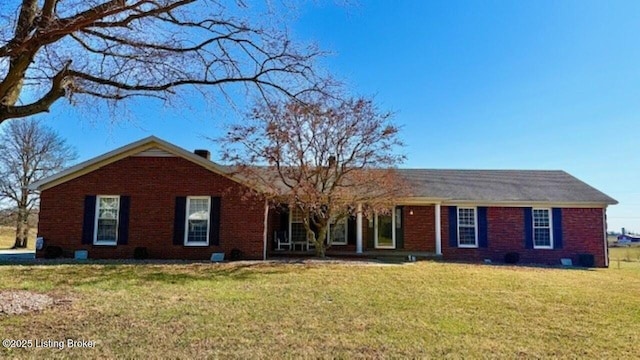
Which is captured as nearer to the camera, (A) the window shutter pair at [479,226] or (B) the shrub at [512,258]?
(B) the shrub at [512,258]

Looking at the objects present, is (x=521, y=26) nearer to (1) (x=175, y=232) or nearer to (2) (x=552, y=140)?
(2) (x=552, y=140)

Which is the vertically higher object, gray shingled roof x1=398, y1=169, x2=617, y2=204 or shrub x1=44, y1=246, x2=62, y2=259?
gray shingled roof x1=398, y1=169, x2=617, y2=204

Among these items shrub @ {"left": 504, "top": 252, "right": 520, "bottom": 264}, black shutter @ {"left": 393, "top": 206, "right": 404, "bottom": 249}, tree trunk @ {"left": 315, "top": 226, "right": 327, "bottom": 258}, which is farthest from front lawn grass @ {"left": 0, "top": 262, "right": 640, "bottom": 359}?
black shutter @ {"left": 393, "top": 206, "right": 404, "bottom": 249}

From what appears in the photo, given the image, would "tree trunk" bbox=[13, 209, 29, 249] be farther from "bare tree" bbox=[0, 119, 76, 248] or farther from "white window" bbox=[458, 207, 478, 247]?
"white window" bbox=[458, 207, 478, 247]

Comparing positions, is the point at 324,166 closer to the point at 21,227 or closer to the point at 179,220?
the point at 179,220

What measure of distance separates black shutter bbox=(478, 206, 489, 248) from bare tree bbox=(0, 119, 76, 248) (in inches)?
1102

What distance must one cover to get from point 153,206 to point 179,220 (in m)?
1.11

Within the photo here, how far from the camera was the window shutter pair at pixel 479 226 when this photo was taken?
61.4 ft

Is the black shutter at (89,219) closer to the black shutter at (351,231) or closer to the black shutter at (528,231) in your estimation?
the black shutter at (351,231)

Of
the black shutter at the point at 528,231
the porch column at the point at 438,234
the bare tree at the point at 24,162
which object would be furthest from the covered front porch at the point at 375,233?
the bare tree at the point at 24,162

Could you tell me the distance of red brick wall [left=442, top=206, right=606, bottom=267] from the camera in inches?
730

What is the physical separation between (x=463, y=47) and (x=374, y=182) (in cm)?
561

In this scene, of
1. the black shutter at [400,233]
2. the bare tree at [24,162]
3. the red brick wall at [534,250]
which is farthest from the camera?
the bare tree at [24,162]

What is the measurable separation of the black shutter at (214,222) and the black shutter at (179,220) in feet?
3.30
